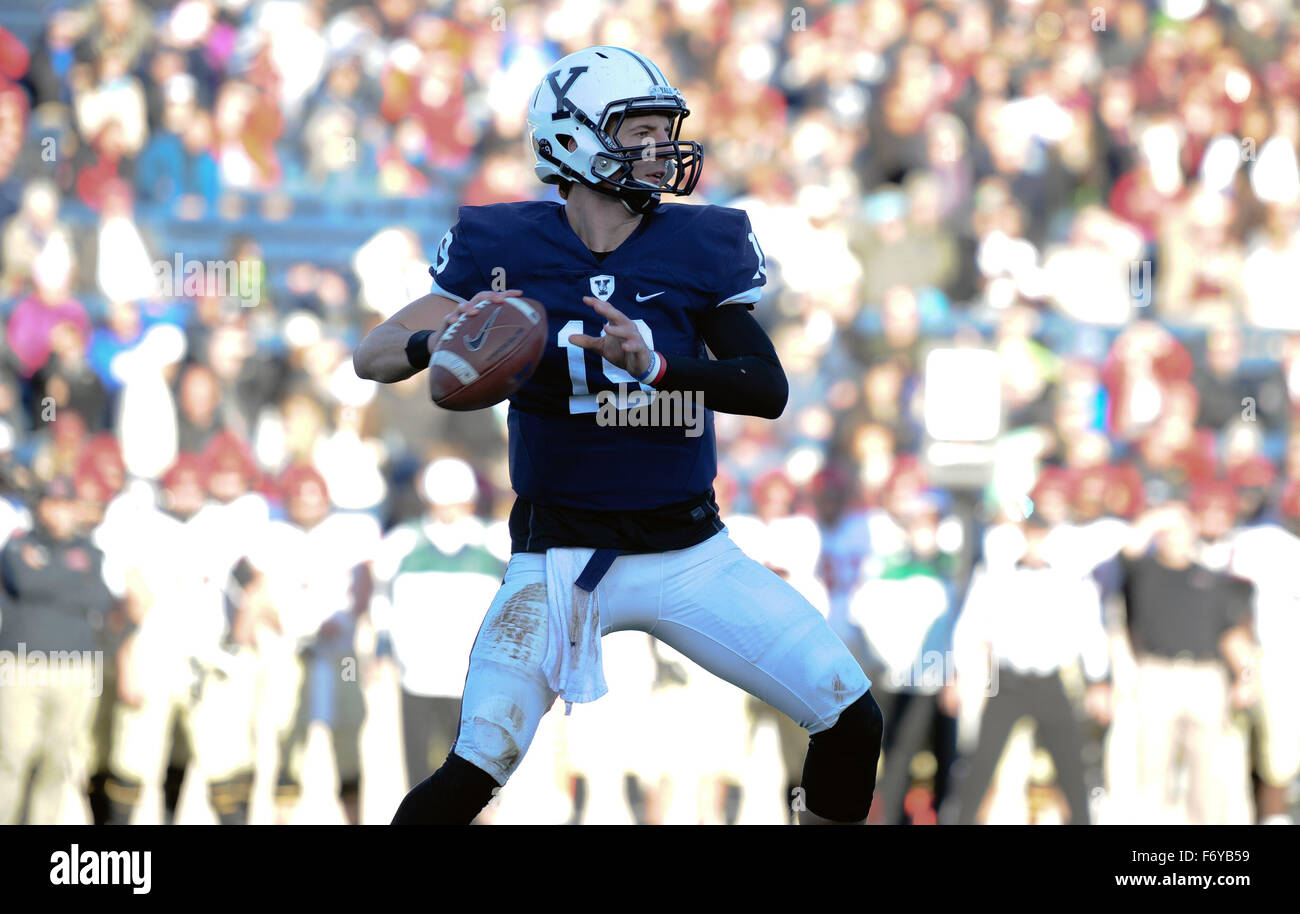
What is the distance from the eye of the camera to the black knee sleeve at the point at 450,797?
2.68 metres

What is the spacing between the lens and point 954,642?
5.07 meters

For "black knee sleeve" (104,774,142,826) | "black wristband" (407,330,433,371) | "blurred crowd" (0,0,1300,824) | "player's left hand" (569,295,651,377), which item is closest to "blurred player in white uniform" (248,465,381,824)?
"blurred crowd" (0,0,1300,824)

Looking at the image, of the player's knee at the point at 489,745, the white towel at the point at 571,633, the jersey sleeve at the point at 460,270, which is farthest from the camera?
the jersey sleeve at the point at 460,270

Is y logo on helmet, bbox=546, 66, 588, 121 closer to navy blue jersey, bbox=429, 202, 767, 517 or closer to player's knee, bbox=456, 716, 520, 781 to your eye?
navy blue jersey, bbox=429, 202, 767, 517

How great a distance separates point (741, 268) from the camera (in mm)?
2934

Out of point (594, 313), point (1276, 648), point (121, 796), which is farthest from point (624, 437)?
point (1276, 648)

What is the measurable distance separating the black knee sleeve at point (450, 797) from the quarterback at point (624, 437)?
5.6 inches

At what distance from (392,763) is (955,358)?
247cm

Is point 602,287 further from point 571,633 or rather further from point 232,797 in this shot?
point 232,797

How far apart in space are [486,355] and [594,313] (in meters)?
0.29

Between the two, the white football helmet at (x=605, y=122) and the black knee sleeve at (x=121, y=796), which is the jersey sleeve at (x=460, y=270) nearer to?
the white football helmet at (x=605, y=122)

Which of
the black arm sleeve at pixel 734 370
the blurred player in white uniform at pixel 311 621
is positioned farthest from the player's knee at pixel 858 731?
the blurred player in white uniform at pixel 311 621

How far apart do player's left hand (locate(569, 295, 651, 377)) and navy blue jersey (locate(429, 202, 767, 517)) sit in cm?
20
